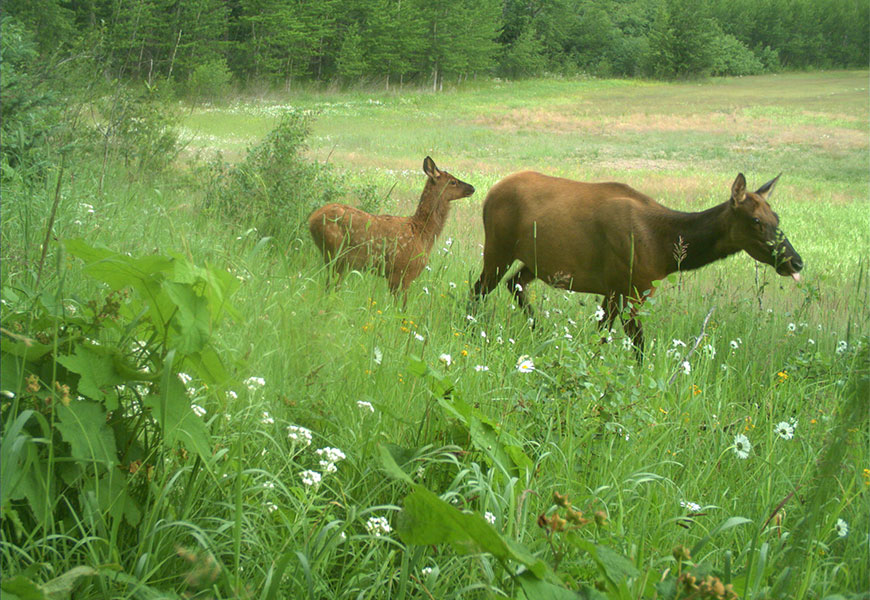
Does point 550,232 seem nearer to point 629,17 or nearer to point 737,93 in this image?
point 629,17

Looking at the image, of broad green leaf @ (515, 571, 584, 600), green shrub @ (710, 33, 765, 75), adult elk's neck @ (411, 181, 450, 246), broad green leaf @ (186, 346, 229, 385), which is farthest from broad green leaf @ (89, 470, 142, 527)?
green shrub @ (710, 33, 765, 75)

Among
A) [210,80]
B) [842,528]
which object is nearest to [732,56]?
[210,80]

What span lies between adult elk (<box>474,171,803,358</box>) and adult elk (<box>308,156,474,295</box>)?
47cm

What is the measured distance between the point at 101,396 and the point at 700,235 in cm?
418

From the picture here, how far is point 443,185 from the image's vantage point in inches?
215

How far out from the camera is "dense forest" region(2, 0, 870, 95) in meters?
6.41

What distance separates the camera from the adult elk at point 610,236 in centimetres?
483

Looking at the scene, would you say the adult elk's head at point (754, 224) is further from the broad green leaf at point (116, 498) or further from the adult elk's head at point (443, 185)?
the broad green leaf at point (116, 498)

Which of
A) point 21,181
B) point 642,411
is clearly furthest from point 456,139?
point 642,411

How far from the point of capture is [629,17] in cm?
790

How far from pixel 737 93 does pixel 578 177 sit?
2164 mm

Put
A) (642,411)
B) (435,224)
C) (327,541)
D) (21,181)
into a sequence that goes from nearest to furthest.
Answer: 1. (327,541)
2. (642,411)
3. (21,181)
4. (435,224)

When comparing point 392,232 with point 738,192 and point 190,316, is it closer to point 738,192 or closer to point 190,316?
point 738,192

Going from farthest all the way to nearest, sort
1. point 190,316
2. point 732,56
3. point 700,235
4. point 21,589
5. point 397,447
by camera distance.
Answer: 1. point 732,56
2. point 700,235
3. point 397,447
4. point 190,316
5. point 21,589
